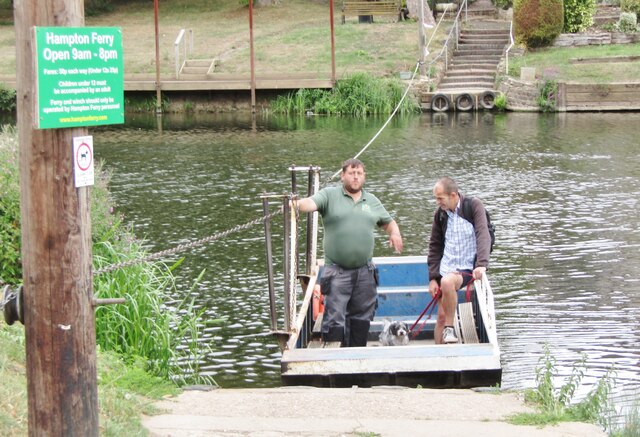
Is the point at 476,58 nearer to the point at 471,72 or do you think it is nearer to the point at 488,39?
the point at 471,72

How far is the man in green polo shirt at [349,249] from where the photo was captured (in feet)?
32.4

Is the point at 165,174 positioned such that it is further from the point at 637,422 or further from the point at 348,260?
the point at 637,422

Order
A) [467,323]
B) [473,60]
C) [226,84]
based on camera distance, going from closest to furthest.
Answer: [467,323] < [226,84] < [473,60]

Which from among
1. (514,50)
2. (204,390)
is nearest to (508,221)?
(204,390)

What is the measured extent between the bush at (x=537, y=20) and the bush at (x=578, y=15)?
4.55ft

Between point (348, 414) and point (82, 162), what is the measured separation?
2729 mm

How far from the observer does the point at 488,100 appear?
34.8 m

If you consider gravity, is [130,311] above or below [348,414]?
above

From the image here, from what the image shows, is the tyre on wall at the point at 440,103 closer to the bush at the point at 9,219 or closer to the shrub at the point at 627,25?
the shrub at the point at 627,25

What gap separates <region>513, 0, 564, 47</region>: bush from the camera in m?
37.7

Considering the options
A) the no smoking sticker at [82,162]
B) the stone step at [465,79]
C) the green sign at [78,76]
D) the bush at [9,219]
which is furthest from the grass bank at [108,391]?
the stone step at [465,79]

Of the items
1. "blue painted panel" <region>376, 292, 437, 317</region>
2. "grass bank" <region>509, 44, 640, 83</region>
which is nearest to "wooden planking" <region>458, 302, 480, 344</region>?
"blue painted panel" <region>376, 292, 437, 317</region>

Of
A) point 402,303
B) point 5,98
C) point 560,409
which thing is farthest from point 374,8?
point 560,409

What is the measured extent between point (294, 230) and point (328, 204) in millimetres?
375
